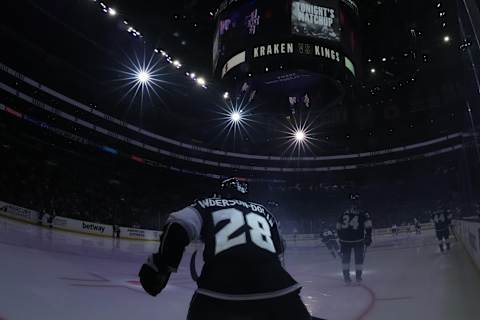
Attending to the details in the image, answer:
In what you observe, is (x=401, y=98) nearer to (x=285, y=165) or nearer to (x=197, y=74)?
(x=285, y=165)

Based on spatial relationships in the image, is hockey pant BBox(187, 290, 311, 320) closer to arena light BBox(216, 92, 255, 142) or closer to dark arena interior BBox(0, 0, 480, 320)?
dark arena interior BBox(0, 0, 480, 320)

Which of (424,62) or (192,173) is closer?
A: (424,62)

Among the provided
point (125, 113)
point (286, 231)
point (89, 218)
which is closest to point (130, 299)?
point (89, 218)

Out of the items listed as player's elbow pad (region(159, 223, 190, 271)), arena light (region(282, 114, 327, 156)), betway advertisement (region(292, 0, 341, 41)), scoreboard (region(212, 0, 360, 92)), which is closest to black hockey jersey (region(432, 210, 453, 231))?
scoreboard (region(212, 0, 360, 92))

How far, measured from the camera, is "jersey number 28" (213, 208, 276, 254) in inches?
72.4

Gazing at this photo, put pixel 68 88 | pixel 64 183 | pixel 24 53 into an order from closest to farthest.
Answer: pixel 24 53
pixel 64 183
pixel 68 88

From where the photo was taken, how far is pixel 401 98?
83.2ft

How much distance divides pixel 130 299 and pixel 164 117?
21.8 m

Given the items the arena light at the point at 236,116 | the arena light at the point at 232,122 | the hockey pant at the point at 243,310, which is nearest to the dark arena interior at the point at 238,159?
the hockey pant at the point at 243,310

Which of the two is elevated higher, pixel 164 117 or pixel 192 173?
pixel 164 117

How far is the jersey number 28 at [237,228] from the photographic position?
6.03ft

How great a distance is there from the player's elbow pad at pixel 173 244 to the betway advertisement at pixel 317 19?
237 inches

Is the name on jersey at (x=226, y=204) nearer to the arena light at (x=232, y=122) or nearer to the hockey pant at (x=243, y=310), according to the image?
the hockey pant at (x=243, y=310)

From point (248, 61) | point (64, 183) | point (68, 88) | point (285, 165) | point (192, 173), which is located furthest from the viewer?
point (285, 165)
